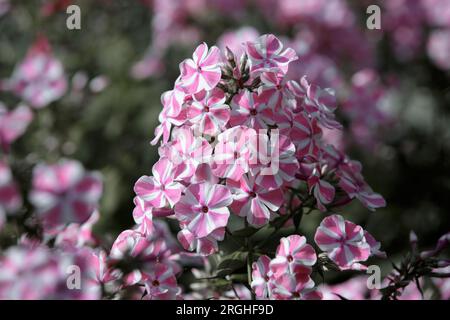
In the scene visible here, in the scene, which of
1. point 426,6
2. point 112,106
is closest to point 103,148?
point 112,106

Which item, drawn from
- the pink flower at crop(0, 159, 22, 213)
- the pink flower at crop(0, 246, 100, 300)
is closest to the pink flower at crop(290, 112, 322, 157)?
the pink flower at crop(0, 246, 100, 300)

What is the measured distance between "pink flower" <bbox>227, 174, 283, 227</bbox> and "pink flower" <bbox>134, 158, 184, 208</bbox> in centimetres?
8

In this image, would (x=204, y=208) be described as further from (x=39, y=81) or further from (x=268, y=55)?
(x=39, y=81)

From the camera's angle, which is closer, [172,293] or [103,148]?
[172,293]

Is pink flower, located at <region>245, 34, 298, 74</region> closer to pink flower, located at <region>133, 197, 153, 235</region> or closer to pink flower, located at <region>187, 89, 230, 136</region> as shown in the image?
pink flower, located at <region>187, 89, 230, 136</region>

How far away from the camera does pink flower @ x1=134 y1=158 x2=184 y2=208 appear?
977 millimetres

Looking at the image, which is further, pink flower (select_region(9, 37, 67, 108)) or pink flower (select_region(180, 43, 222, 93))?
pink flower (select_region(9, 37, 67, 108))

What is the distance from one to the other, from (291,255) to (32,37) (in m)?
2.01

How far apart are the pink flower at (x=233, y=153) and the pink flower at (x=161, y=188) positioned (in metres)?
0.07

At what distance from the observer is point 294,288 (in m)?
0.97

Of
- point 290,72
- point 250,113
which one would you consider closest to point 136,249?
point 250,113

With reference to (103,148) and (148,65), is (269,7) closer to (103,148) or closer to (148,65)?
(148,65)

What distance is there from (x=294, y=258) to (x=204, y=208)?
0.15 m

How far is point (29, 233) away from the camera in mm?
1159
